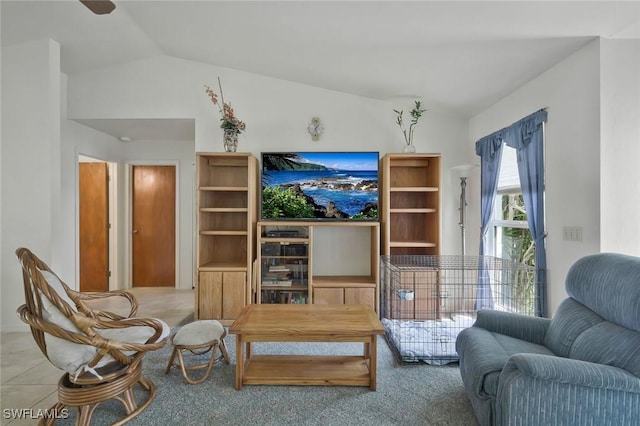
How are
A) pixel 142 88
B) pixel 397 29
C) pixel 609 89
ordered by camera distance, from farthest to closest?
pixel 142 88, pixel 397 29, pixel 609 89

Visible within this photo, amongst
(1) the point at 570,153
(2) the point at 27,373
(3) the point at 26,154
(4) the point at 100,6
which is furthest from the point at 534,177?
(3) the point at 26,154

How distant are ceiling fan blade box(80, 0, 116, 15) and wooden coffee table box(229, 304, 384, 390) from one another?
8.72ft

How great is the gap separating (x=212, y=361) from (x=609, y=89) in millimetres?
3389

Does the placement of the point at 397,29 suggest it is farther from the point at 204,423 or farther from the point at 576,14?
the point at 204,423

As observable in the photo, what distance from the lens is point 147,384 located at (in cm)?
217

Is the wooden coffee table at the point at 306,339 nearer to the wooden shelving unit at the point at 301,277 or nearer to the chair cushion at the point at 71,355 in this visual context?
the chair cushion at the point at 71,355

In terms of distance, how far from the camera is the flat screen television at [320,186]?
3.72 meters

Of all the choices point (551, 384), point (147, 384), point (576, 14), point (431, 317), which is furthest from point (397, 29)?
point (147, 384)

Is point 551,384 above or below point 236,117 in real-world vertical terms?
below

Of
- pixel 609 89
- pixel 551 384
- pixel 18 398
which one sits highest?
pixel 609 89

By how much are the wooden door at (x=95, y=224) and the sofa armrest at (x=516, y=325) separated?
505 centimetres

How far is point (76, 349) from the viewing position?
173cm

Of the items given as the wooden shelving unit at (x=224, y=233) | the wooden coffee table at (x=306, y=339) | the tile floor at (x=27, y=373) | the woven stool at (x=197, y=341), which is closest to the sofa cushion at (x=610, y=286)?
the wooden coffee table at (x=306, y=339)

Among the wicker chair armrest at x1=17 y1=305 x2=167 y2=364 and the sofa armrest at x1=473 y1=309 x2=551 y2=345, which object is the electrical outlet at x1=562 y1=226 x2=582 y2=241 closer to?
the sofa armrest at x1=473 y1=309 x2=551 y2=345
